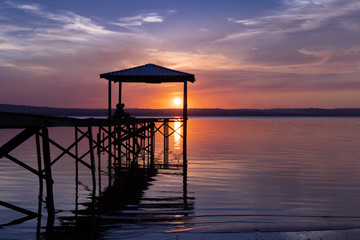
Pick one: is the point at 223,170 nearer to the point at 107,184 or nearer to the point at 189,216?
the point at 107,184

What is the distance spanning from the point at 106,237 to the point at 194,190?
20.5 feet

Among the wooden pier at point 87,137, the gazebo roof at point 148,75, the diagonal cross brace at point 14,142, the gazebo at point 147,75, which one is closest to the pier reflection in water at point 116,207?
the wooden pier at point 87,137

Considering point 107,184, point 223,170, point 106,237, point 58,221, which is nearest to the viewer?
point 106,237

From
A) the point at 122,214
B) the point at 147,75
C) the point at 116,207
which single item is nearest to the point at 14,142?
the point at 122,214

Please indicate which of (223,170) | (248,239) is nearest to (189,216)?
(248,239)

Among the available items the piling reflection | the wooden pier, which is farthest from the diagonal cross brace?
the piling reflection

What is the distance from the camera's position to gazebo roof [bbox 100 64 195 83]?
2067 centimetres

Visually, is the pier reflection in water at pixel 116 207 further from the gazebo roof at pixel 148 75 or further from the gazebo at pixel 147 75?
the gazebo roof at pixel 148 75

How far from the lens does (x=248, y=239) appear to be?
792cm

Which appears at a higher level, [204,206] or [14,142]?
[14,142]

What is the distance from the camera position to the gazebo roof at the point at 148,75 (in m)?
20.7

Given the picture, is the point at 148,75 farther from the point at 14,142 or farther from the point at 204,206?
the point at 14,142

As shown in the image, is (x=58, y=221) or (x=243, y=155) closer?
(x=58, y=221)

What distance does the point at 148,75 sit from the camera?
67.8 feet
